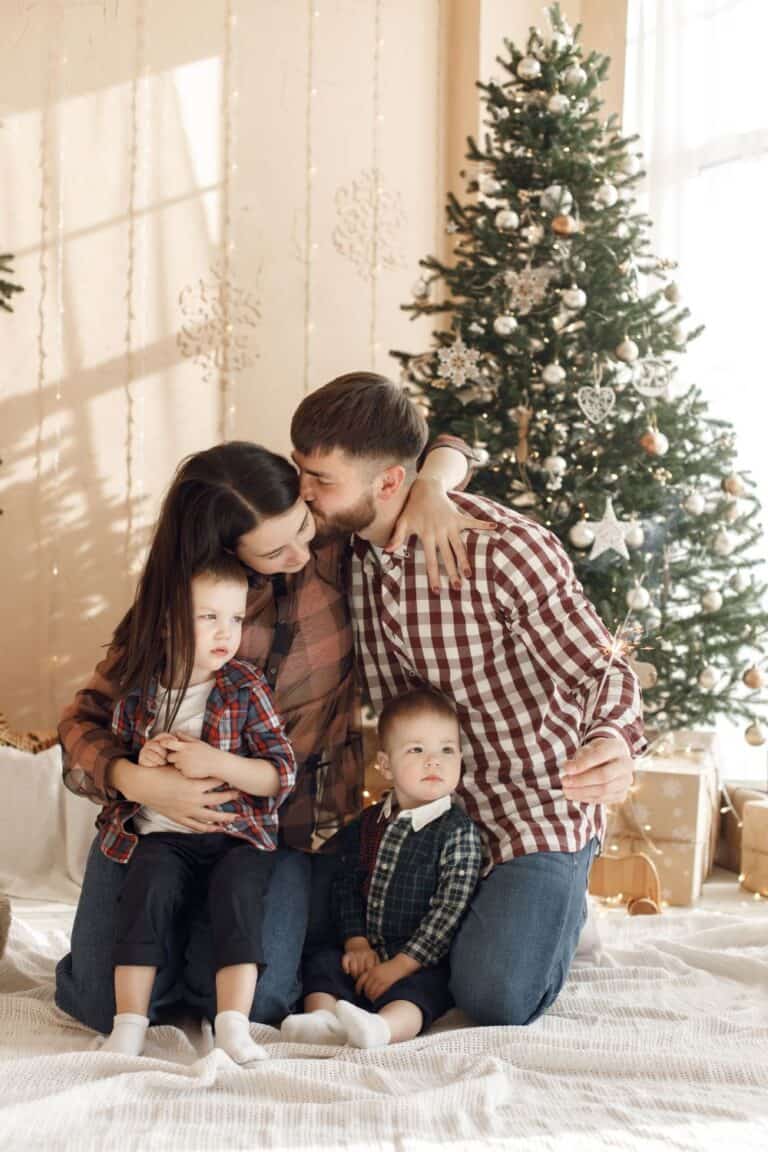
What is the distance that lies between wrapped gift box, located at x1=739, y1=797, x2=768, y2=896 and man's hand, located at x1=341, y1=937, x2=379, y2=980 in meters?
1.56

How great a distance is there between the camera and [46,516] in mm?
4195

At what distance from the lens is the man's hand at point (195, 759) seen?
2.03 meters

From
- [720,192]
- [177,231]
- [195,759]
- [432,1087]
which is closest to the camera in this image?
[432,1087]

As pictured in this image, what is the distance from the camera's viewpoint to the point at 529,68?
341 centimetres

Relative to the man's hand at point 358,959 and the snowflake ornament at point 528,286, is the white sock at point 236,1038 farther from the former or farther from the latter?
the snowflake ornament at point 528,286

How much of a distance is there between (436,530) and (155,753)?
641 millimetres

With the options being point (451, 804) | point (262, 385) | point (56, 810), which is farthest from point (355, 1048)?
point (262, 385)

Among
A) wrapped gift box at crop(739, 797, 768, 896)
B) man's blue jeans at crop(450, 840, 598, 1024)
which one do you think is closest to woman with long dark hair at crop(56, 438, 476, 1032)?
man's blue jeans at crop(450, 840, 598, 1024)

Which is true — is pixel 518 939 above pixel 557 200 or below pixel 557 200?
below

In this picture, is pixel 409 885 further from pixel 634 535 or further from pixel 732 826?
pixel 732 826

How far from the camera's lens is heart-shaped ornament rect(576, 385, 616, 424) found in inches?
130

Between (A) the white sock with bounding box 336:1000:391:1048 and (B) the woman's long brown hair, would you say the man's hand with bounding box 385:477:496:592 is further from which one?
(A) the white sock with bounding box 336:1000:391:1048

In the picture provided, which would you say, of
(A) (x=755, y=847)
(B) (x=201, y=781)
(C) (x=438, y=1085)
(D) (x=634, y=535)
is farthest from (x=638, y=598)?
(C) (x=438, y=1085)

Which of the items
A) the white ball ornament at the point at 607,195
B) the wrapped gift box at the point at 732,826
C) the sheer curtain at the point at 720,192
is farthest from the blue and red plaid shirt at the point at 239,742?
the sheer curtain at the point at 720,192
